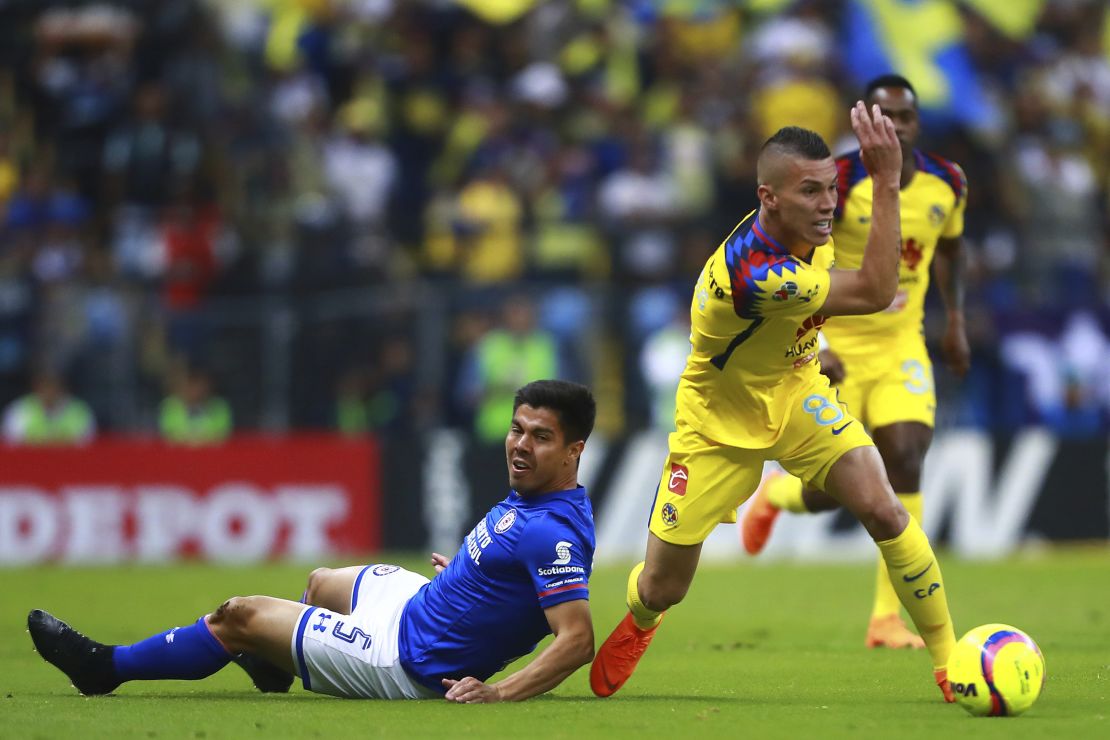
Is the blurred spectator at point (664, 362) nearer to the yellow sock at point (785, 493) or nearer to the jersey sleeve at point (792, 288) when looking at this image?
the yellow sock at point (785, 493)

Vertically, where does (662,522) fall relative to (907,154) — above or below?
below

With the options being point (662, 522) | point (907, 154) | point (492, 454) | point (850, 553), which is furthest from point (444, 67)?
point (662, 522)

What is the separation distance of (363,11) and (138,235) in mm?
4541

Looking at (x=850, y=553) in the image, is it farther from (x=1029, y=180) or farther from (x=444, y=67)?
(x=444, y=67)

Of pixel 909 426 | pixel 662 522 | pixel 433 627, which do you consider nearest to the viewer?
pixel 433 627

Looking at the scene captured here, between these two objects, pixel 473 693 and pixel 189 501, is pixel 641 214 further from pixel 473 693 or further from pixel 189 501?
pixel 473 693

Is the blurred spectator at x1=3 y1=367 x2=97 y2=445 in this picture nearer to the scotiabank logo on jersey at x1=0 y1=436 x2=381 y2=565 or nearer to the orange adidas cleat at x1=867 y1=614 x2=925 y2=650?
the scotiabank logo on jersey at x1=0 y1=436 x2=381 y2=565

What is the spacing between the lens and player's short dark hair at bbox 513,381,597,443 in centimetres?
708

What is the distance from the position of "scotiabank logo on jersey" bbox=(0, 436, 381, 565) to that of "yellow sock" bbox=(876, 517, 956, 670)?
1090 centimetres

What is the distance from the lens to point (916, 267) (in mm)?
9562

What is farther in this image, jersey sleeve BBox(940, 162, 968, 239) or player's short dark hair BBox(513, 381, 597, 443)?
jersey sleeve BBox(940, 162, 968, 239)

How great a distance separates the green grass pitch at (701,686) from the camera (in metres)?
6.39

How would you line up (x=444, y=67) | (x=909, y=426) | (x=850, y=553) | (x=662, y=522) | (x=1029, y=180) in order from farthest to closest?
1. (x=444, y=67)
2. (x=1029, y=180)
3. (x=850, y=553)
4. (x=909, y=426)
5. (x=662, y=522)

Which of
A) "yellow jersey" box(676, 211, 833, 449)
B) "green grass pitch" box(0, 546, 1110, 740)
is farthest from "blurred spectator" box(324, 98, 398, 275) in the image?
"yellow jersey" box(676, 211, 833, 449)
